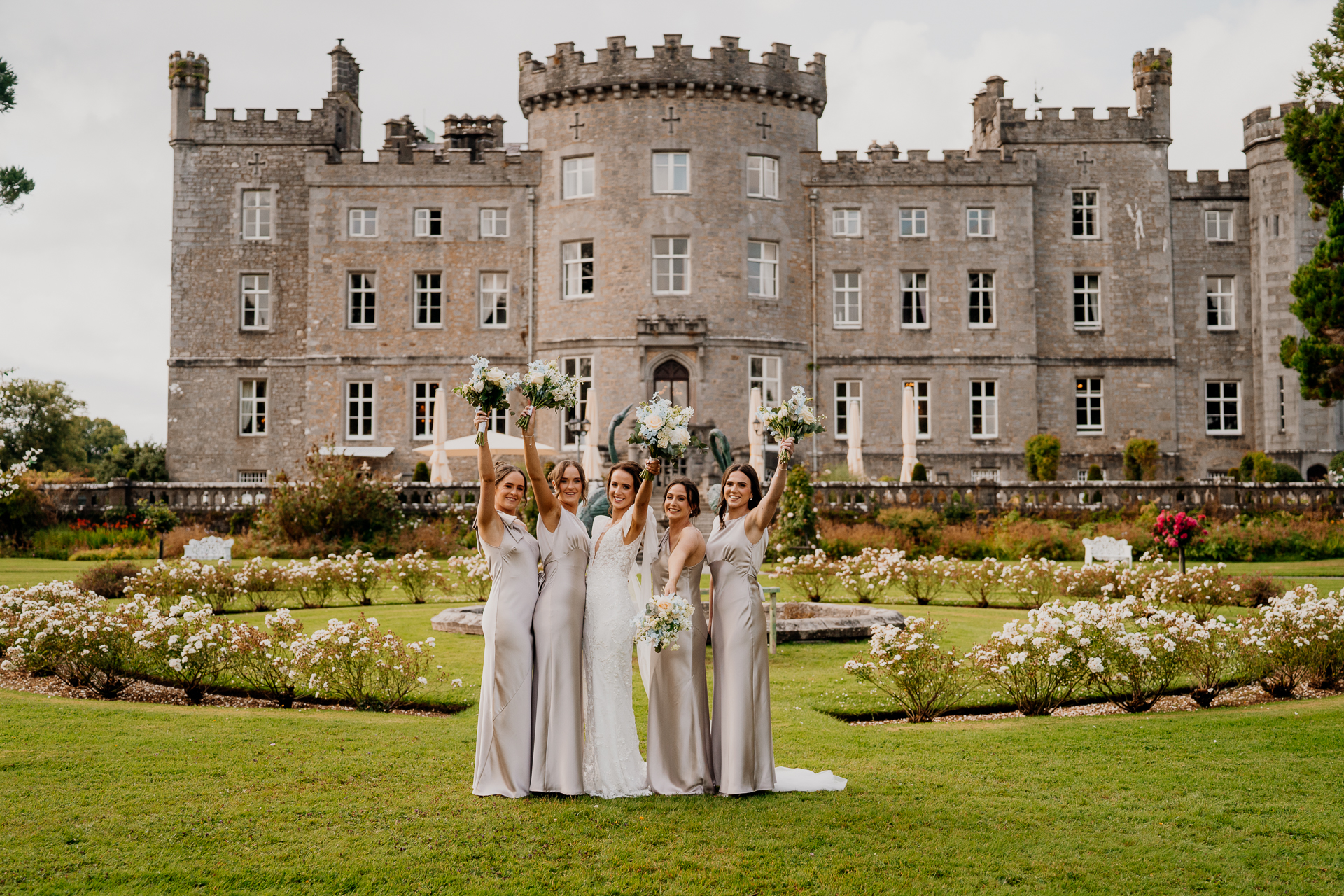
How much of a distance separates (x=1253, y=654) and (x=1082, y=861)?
15.3ft

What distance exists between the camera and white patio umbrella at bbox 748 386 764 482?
2459cm

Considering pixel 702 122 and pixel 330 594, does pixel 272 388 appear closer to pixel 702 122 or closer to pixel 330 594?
pixel 702 122

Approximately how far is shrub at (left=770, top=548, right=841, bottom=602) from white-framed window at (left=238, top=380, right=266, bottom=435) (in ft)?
64.1

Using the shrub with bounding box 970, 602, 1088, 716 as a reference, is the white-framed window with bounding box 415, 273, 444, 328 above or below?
above

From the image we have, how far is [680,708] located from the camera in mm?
6418

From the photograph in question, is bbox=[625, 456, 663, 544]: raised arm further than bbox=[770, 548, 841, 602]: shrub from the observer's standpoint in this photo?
No

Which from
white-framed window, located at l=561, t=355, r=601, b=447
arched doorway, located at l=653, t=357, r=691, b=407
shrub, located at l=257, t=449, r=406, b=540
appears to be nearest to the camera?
shrub, located at l=257, t=449, r=406, b=540

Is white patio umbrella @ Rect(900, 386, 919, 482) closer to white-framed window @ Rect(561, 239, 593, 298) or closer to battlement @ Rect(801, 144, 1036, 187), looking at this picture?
battlement @ Rect(801, 144, 1036, 187)

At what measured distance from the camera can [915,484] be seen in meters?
23.3

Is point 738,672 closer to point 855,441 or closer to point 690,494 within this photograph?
point 690,494

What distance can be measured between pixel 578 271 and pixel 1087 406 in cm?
1424

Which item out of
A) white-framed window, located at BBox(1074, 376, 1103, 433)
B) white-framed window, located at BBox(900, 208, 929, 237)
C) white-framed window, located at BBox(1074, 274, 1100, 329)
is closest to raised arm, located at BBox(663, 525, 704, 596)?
white-framed window, located at BBox(900, 208, 929, 237)

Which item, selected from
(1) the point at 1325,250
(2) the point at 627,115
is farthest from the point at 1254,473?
(2) the point at 627,115

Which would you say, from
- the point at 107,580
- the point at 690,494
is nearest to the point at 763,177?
the point at 107,580
